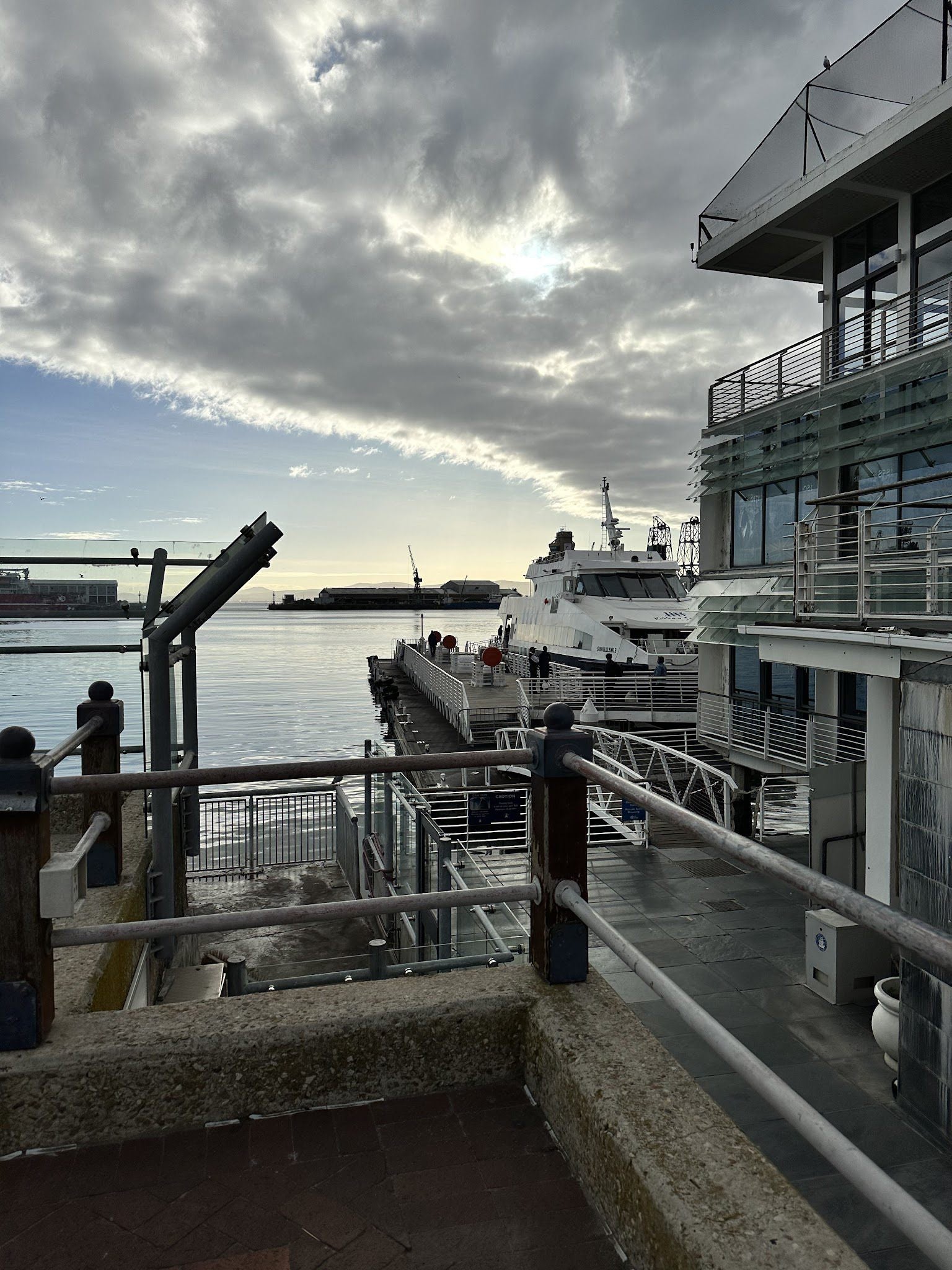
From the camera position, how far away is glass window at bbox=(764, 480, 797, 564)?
62.2 ft

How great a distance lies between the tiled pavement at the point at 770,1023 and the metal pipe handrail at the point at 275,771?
361cm

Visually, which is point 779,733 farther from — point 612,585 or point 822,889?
point 822,889

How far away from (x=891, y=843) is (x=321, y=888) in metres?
7.83

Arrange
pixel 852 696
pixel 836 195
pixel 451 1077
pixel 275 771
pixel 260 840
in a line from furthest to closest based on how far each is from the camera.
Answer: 1. pixel 852 696
2. pixel 836 195
3. pixel 260 840
4. pixel 275 771
5. pixel 451 1077

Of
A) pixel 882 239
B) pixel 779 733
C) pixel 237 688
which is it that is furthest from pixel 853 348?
pixel 237 688

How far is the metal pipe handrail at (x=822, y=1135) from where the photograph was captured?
Result: 1.26 meters

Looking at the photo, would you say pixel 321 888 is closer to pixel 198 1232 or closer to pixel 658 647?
pixel 198 1232

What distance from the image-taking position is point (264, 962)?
947cm

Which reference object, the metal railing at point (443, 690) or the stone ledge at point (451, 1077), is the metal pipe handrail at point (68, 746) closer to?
the stone ledge at point (451, 1077)

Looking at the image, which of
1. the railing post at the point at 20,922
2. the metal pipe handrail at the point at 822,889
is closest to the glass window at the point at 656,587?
the metal pipe handrail at the point at 822,889

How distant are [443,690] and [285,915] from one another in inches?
1169

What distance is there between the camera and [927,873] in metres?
5.99

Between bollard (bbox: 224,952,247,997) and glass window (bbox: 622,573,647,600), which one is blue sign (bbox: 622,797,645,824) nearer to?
bollard (bbox: 224,952,247,997)

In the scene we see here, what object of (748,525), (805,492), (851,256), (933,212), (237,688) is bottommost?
(237,688)
